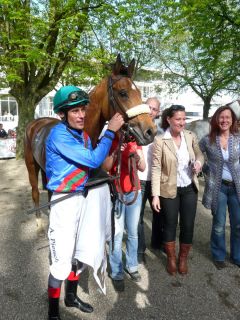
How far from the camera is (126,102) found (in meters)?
2.49

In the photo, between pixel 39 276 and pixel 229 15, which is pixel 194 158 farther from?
pixel 229 15

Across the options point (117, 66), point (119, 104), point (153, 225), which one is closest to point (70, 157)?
point (119, 104)

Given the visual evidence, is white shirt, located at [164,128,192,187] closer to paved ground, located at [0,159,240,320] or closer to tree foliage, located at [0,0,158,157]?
paved ground, located at [0,159,240,320]

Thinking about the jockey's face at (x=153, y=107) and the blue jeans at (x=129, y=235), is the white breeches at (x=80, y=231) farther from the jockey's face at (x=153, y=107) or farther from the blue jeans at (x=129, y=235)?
the jockey's face at (x=153, y=107)

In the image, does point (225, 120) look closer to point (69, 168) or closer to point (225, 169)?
point (225, 169)

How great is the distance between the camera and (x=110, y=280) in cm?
323

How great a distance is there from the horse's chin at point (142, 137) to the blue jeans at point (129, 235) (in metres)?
0.73

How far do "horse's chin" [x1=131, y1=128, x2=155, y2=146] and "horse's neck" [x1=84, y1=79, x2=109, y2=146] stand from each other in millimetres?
409

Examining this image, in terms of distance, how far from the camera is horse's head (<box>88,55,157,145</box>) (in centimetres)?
240

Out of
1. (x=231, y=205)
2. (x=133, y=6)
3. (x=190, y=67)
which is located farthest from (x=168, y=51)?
(x=231, y=205)

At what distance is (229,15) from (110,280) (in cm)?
799

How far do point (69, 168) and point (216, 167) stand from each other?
191 cm

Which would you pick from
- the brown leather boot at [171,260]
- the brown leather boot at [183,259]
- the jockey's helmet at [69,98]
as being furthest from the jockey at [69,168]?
the brown leather boot at [183,259]

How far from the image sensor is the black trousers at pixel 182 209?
3.22m
